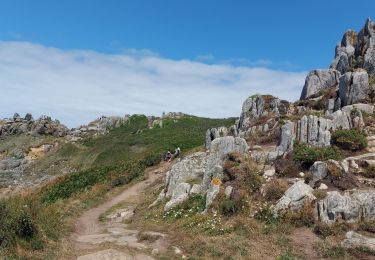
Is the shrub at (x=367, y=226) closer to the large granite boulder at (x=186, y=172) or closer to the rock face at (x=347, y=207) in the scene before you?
the rock face at (x=347, y=207)

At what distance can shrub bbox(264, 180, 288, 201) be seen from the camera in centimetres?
2006

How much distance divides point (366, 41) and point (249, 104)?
18.3 meters

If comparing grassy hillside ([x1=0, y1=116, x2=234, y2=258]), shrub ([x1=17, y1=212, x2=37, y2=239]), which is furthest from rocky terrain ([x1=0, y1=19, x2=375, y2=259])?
shrub ([x1=17, y1=212, x2=37, y2=239])

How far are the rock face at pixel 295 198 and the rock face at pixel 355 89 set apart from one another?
792 inches

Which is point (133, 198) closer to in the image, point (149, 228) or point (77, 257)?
point (149, 228)

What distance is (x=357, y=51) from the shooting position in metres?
55.4

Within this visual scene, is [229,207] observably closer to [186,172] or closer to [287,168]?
[287,168]

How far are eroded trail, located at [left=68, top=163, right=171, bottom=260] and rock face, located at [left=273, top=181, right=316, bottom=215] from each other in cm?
551

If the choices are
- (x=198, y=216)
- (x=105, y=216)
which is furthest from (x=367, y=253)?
(x=105, y=216)

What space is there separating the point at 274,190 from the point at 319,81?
33816 mm

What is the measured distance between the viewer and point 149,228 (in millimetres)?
21422

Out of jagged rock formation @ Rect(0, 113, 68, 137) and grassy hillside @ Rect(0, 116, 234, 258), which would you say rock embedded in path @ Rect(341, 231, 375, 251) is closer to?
grassy hillside @ Rect(0, 116, 234, 258)

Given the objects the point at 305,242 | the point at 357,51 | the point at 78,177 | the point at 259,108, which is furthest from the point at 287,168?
the point at 357,51

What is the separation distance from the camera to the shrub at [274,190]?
20062mm
